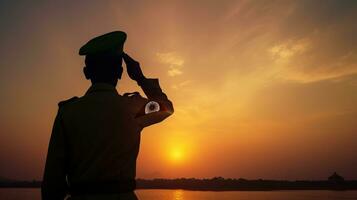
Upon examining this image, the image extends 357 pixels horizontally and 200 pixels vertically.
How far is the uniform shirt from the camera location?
10.4ft

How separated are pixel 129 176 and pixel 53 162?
2.03ft

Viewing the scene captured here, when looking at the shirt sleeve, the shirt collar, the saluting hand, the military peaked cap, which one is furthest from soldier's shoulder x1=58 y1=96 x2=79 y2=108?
the saluting hand

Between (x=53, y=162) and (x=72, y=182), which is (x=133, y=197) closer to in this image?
(x=72, y=182)

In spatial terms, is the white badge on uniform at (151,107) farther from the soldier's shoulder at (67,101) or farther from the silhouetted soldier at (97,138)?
the soldier's shoulder at (67,101)

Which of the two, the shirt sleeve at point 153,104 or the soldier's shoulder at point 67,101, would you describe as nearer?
the soldier's shoulder at point 67,101

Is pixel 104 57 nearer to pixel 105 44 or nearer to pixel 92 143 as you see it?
pixel 105 44

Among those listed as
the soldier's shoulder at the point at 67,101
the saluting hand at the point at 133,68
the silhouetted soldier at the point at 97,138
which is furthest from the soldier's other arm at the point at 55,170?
the saluting hand at the point at 133,68

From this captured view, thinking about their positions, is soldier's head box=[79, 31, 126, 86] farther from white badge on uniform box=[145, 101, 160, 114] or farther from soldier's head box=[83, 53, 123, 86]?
white badge on uniform box=[145, 101, 160, 114]

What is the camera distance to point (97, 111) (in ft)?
10.8

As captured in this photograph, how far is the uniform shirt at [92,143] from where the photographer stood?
3.17m

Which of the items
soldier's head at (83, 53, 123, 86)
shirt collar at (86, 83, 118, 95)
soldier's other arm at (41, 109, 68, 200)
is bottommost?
soldier's other arm at (41, 109, 68, 200)

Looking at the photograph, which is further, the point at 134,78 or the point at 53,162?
the point at 134,78

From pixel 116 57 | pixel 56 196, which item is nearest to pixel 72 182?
pixel 56 196

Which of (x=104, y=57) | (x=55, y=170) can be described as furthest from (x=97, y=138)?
(x=104, y=57)
